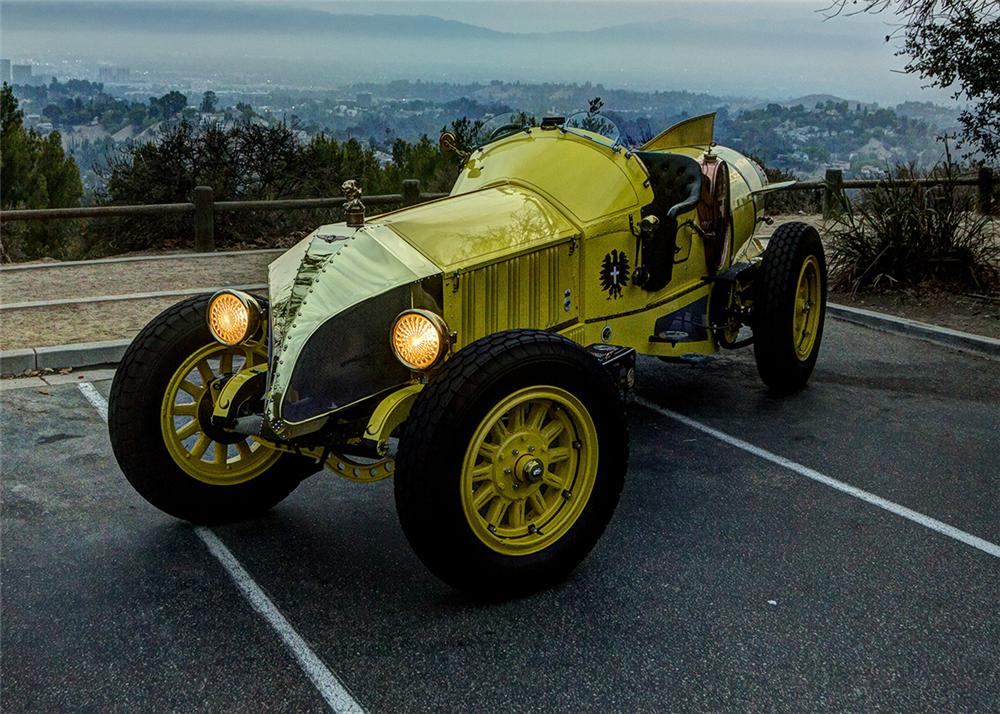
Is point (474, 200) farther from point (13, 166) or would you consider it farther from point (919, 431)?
point (13, 166)

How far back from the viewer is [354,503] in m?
5.30

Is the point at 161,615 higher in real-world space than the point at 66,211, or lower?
lower

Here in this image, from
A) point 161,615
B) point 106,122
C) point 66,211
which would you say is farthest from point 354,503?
point 106,122

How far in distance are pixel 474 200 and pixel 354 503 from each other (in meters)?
1.68

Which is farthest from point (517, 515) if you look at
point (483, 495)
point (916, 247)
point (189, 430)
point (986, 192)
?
point (986, 192)

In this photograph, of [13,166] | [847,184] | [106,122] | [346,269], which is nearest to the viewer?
[346,269]

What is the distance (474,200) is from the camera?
533 centimetres

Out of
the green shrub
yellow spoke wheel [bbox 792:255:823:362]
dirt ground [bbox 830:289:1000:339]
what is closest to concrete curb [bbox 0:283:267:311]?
yellow spoke wheel [bbox 792:255:823:362]

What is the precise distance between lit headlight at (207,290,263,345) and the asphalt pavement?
983mm

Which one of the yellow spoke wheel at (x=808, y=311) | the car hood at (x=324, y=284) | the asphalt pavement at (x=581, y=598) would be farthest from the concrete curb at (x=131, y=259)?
the yellow spoke wheel at (x=808, y=311)

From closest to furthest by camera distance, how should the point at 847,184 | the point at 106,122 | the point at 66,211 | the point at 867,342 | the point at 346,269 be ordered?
1. the point at 346,269
2. the point at 867,342
3. the point at 66,211
4. the point at 847,184
5. the point at 106,122

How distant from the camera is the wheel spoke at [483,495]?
13.3 ft

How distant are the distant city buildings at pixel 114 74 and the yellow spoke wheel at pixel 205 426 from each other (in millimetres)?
58309

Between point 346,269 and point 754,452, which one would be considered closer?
point 346,269
